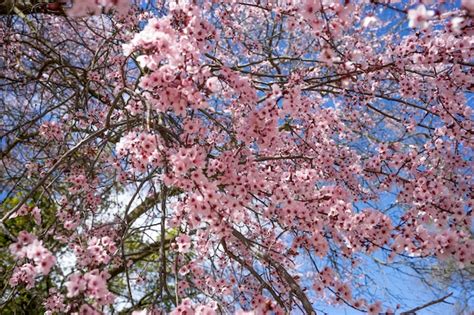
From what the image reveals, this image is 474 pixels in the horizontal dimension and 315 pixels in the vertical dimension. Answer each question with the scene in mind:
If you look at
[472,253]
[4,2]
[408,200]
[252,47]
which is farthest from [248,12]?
[472,253]

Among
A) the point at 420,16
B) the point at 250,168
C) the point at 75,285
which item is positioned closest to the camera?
the point at 420,16

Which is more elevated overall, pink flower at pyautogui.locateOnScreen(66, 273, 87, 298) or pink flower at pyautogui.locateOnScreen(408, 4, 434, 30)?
pink flower at pyautogui.locateOnScreen(408, 4, 434, 30)

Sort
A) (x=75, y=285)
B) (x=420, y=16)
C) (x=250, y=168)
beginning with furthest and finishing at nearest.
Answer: (x=250, y=168) → (x=75, y=285) → (x=420, y=16)

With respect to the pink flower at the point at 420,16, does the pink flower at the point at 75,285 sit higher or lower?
lower

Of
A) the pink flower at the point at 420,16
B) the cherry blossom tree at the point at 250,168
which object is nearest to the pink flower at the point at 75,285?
the cherry blossom tree at the point at 250,168

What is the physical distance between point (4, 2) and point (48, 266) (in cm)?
438

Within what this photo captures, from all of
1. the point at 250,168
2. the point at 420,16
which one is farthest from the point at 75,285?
the point at 420,16

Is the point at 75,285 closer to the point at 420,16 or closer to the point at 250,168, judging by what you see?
the point at 250,168

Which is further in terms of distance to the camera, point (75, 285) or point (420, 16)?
point (75, 285)

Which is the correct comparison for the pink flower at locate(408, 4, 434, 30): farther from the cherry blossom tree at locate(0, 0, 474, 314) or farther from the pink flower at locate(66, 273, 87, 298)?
the pink flower at locate(66, 273, 87, 298)

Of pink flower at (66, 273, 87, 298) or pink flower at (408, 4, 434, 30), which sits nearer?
pink flower at (408, 4, 434, 30)

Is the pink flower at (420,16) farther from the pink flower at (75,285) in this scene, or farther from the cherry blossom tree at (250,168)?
the pink flower at (75,285)

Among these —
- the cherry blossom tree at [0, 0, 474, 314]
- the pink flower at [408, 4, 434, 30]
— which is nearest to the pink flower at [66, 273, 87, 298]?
the cherry blossom tree at [0, 0, 474, 314]

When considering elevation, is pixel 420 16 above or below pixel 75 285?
above
